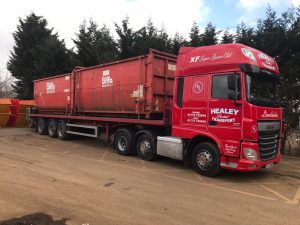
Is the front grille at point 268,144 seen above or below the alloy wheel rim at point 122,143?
above

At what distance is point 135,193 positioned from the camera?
6.68 m

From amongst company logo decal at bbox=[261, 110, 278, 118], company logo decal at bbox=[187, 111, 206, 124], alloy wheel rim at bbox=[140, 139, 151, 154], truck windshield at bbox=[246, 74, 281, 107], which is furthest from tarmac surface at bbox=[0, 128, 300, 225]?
truck windshield at bbox=[246, 74, 281, 107]

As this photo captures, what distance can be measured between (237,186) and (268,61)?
3387 mm

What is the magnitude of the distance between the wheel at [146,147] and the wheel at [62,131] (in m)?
5.73

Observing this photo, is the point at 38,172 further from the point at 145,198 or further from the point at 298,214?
the point at 298,214

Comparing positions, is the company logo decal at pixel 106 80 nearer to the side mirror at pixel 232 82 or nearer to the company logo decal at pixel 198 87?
the company logo decal at pixel 198 87

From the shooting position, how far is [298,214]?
577 cm

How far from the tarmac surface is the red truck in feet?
2.10

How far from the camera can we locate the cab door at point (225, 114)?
7758mm

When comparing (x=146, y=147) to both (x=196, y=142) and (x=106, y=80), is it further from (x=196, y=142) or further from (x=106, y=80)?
(x=106, y=80)

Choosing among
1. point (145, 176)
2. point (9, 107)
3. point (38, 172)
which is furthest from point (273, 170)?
point (9, 107)

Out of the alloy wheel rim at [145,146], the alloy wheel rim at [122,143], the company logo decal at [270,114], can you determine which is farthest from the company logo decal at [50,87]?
the company logo decal at [270,114]

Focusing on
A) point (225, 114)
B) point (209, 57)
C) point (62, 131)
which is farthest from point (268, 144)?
point (62, 131)

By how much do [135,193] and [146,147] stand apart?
12.9 ft
